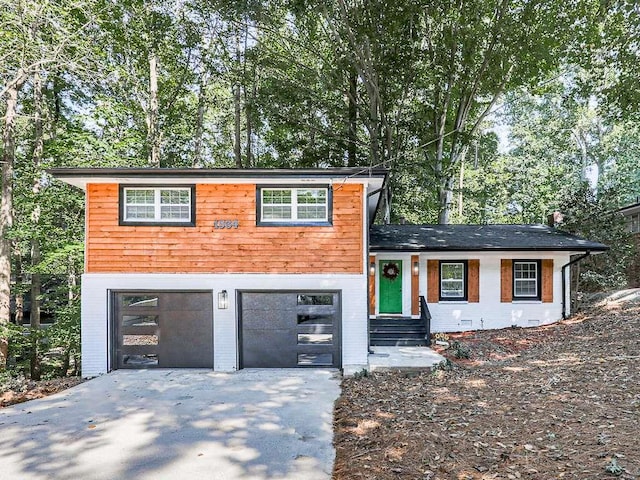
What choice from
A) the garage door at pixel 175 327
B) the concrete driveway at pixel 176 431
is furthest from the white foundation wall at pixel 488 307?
the garage door at pixel 175 327

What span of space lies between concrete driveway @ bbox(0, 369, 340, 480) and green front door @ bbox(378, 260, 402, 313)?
473 centimetres

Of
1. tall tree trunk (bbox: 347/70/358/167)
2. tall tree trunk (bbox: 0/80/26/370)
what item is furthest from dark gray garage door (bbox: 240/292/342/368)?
tall tree trunk (bbox: 347/70/358/167)

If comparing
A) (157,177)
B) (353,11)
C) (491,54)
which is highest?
(353,11)

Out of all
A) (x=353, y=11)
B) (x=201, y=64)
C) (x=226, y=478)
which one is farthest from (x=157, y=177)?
(x=201, y=64)

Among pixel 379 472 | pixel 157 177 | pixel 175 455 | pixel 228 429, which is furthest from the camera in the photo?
pixel 157 177

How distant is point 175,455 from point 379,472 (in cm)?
222

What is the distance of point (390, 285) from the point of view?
11875mm

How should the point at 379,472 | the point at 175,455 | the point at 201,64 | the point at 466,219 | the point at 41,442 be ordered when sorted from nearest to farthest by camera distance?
the point at 379,472, the point at 175,455, the point at 41,442, the point at 201,64, the point at 466,219

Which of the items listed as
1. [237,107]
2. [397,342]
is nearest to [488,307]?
[397,342]

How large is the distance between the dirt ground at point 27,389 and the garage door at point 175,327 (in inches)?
40.7

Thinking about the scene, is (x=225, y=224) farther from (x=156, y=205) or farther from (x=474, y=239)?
(x=474, y=239)

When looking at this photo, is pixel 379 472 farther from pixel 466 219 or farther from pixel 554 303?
pixel 466 219

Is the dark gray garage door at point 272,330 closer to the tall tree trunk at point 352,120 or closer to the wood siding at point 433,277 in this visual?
the wood siding at point 433,277

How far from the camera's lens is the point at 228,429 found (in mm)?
4965
